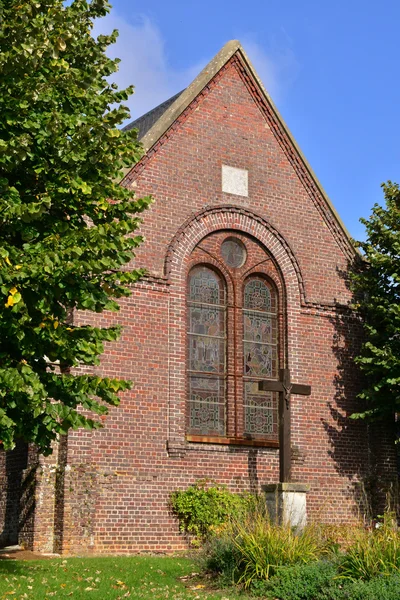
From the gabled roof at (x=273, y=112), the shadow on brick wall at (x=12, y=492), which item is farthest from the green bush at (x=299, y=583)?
the gabled roof at (x=273, y=112)

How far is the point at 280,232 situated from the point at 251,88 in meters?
3.54

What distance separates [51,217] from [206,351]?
279 inches

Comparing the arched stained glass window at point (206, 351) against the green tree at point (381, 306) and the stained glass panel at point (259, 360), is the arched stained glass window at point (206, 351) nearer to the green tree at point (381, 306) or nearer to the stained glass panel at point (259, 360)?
the stained glass panel at point (259, 360)

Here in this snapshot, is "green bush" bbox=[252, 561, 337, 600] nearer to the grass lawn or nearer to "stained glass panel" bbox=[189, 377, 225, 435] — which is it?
the grass lawn

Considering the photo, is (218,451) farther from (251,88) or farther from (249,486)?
(251,88)

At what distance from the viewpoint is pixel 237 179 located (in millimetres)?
19750

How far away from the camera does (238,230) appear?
19.5 metres

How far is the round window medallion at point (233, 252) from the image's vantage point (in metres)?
19.4

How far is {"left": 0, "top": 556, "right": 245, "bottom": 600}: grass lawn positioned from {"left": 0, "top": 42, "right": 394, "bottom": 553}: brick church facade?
1.89m

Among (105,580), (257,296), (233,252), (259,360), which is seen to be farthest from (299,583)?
(233,252)

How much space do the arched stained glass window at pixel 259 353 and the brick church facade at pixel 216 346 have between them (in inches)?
1.3

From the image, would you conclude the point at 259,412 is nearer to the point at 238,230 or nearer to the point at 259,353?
the point at 259,353

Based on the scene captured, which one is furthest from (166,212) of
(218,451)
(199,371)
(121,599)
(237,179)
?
(121,599)

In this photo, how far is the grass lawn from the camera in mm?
11375
